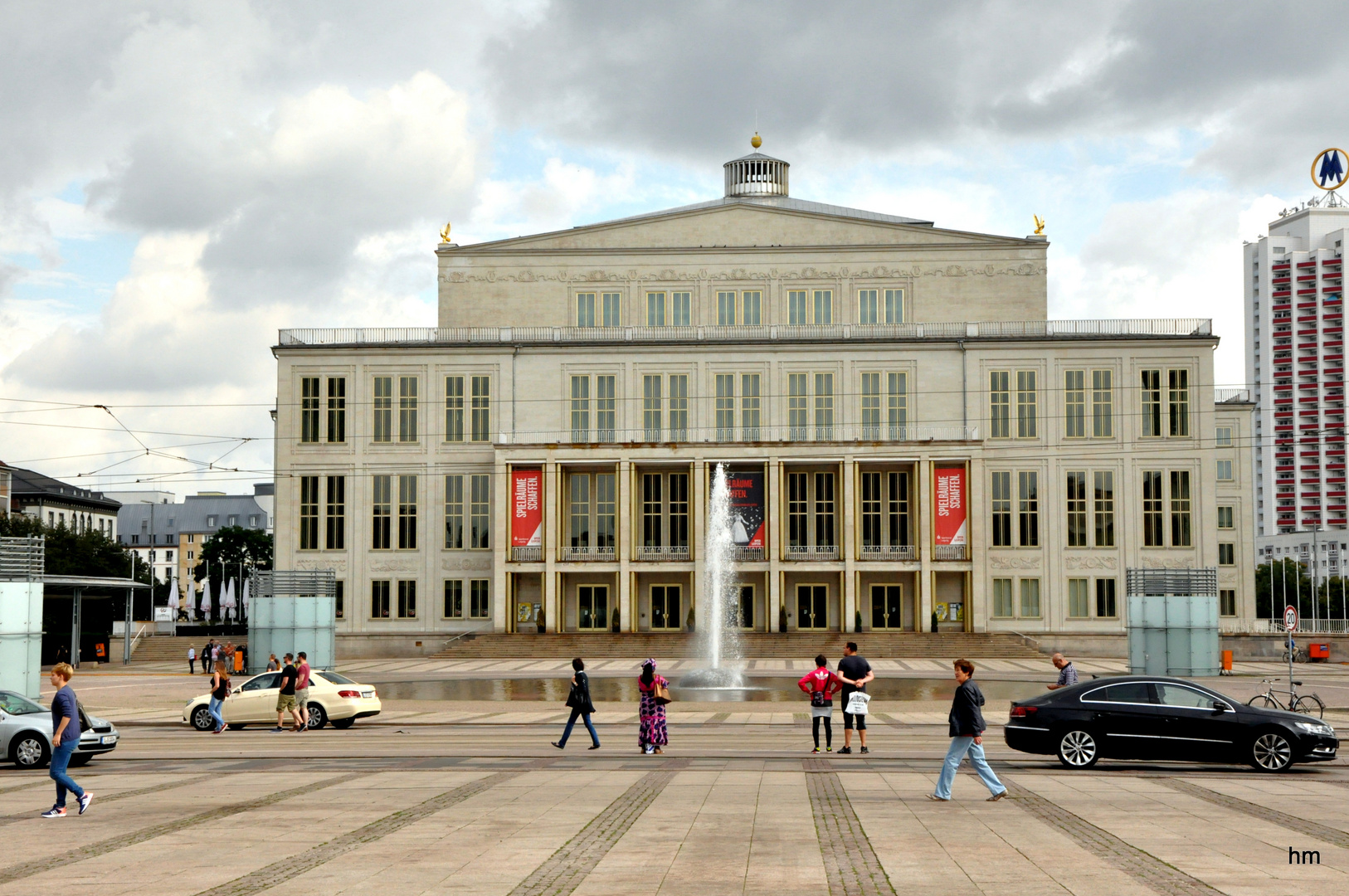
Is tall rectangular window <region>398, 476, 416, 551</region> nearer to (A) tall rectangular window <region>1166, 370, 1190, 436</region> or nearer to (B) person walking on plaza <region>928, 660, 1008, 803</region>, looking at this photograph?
(A) tall rectangular window <region>1166, 370, 1190, 436</region>

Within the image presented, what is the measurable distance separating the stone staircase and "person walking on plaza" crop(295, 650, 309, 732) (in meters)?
34.8

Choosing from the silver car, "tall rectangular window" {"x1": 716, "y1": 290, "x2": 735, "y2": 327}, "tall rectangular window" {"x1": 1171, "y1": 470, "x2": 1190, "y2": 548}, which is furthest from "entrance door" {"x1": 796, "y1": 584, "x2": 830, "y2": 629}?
the silver car

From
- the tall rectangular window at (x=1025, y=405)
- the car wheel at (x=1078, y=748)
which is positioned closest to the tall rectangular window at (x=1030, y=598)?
the tall rectangular window at (x=1025, y=405)

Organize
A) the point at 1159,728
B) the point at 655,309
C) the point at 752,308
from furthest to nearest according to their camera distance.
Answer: the point at 655,309 < the point at 752,308 < the point at 1159,728

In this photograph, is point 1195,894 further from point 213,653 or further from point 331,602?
point 213,653

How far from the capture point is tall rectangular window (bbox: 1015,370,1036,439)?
70.8 m

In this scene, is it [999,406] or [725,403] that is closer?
[999,406]

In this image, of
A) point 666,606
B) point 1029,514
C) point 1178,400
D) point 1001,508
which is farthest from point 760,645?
point 1178,400

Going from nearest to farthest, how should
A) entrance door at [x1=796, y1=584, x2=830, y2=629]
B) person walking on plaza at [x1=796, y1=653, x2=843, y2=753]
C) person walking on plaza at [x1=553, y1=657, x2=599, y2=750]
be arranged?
person walking on plaza at [x1=796, y1=653, x2=843, y2=753]
person walking on plaza at [x1=553, y1=657, x2=599, y2=750]
entrance door at [x1=796, y1=584, x2=830, y2=629]

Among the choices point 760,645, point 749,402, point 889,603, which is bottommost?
point 760,645

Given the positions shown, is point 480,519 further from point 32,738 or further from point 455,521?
point 32,738

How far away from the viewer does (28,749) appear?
21.5m

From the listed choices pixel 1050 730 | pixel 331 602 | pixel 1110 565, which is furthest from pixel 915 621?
pixel 1050 730

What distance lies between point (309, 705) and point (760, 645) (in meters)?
37.7
